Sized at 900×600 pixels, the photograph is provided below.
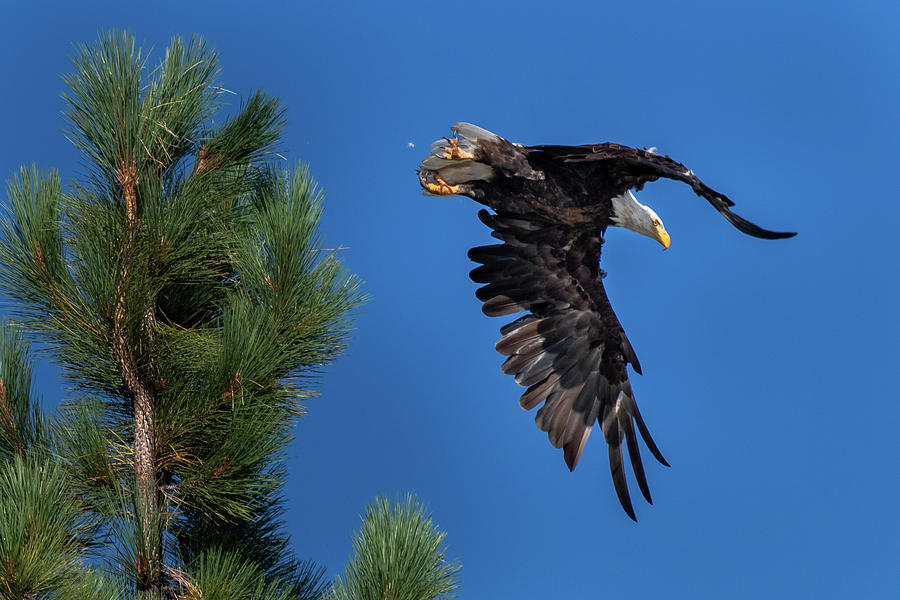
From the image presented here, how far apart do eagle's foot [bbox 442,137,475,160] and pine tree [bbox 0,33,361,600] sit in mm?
1190

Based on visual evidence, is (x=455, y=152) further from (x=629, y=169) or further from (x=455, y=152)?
(x=629, y=169)

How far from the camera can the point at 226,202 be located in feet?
19.3

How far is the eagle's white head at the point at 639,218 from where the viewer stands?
6.87 m

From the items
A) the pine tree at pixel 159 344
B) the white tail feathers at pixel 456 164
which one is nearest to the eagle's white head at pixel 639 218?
the white tail feathers at pixel 456 164

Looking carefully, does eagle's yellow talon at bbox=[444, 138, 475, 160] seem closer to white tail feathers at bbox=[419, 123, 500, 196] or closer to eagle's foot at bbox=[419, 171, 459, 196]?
white tail feathers at bbox=[419, 123, 500, 196]

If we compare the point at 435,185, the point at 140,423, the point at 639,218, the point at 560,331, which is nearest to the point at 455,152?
the point at 435,185

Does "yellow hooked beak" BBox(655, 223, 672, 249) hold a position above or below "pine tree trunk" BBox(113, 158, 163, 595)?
above

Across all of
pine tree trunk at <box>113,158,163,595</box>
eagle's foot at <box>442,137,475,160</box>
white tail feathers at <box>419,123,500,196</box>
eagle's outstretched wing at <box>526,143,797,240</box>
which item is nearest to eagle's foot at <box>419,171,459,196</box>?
white tail feathers at <box>419,123,500,196</box>

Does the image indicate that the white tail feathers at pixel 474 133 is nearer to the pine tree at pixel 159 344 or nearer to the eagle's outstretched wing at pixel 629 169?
the eagle's outstretched wing at pixel 629 169

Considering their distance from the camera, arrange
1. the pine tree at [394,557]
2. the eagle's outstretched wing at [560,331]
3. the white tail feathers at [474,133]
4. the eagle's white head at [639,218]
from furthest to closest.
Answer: the eagle's outstretched wing at [560,331]
the eagle's white head at [639,218]
the white tail feathers at [474,133]
the pine tree at [394,557]

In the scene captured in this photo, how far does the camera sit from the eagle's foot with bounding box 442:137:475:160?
259 inches

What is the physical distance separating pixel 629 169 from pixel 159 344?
2.99 meters

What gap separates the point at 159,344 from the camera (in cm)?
547

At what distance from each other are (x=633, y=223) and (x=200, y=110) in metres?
2.89
